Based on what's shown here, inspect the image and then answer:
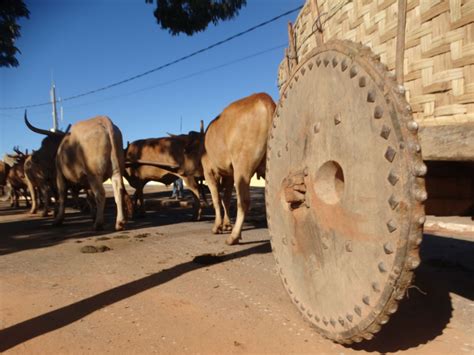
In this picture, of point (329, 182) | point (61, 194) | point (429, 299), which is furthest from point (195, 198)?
point (329, 182)

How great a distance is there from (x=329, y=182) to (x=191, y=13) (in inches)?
288

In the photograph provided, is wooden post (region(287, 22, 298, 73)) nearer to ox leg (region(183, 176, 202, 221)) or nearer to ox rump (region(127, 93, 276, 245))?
ox rump (region(127, 93, 276, 245))

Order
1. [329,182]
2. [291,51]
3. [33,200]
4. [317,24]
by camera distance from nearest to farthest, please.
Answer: [329,182], [317,24], [291,51], [33,200]

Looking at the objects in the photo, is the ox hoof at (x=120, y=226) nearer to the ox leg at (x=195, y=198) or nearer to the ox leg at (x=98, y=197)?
the ox leg at (x=98, y=197)

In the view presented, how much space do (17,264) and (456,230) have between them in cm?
667

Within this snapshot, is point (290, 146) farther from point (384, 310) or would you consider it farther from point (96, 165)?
point (96, 165)

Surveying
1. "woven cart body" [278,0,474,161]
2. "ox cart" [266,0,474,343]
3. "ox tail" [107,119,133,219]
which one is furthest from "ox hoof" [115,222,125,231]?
"woven cart body" [278,0,474,161]

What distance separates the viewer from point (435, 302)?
A: 119 inches

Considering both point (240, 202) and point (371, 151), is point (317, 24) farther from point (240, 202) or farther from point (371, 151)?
point (240, 202)

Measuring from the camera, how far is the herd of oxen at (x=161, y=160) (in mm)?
5461

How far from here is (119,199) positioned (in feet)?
25.1

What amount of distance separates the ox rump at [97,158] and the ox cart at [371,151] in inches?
235

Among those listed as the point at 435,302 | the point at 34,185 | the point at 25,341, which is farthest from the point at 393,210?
the point at 34,185

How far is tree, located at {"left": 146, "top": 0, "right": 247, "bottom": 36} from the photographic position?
799cm
